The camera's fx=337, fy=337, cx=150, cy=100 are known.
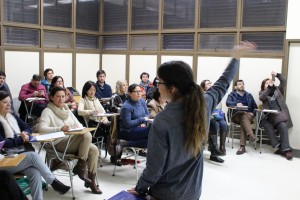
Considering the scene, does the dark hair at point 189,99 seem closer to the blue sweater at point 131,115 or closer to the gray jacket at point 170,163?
the gray jacket at point 170,163

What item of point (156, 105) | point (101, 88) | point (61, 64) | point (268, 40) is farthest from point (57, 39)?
point (268, 40)

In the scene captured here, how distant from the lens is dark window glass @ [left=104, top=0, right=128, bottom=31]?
25.5 feet

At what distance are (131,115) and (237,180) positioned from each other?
1541 millimetres

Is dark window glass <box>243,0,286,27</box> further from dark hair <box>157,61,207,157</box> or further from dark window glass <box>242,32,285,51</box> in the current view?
dark hair <box>157,61,207,157</box>

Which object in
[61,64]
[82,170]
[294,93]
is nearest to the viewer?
[82,170]

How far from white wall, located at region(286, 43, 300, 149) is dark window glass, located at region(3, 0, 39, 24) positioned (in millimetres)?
4808

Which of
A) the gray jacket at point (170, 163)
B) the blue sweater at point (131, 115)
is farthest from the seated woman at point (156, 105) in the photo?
the gray jacket at point (170, 163)

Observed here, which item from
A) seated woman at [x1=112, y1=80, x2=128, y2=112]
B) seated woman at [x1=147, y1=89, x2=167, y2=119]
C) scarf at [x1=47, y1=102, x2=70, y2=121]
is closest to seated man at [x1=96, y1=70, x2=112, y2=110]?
seated woman at [x1=112, y1=80, x2=128, y2=112]

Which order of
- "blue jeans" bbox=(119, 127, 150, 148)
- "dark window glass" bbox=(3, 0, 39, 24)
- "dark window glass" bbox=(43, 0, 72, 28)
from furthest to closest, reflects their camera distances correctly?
"dark window glass" bbox=(43, 0, 72, 28) < "dark window glass" bbox=(3, 0, 39, 24) < "blue jeans" bbox=(119, 127, 150, 148)

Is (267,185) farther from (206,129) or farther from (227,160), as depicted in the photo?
(206,129)

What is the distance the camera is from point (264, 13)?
6.09 meters

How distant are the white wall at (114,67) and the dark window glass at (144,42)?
0.39m

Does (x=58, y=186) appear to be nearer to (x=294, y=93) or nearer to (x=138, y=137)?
(x=138, y=137)

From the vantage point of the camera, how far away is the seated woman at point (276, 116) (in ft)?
17.9
